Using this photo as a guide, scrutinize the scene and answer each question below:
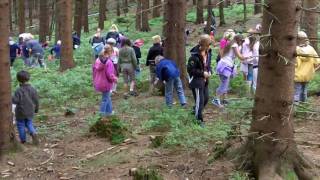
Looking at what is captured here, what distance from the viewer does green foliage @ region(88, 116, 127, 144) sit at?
9109 mm

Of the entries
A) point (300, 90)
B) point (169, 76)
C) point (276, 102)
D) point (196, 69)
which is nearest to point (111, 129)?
point (196, 69)

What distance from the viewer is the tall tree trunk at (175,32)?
1268cm

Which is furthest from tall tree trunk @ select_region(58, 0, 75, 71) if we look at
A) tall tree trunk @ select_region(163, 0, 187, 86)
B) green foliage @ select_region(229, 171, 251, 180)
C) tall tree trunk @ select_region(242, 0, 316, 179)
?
green foliage @ select_region(229, 171, 251, 180)

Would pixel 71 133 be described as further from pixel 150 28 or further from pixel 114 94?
pixel 150 28

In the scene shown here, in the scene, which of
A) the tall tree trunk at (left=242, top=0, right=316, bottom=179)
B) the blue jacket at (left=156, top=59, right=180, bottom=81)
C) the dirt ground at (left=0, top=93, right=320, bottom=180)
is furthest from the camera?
the blue jacket at (left=156, top=59, right=180, bottom=81)

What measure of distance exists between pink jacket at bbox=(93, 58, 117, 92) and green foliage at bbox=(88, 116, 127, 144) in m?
2.01

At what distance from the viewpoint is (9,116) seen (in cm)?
860

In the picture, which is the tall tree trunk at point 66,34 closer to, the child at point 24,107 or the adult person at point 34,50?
the adult person at point 34,50

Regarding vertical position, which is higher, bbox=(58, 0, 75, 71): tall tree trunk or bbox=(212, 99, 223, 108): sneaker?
bbox=(58, 0, 75, 71): tall tree trunk

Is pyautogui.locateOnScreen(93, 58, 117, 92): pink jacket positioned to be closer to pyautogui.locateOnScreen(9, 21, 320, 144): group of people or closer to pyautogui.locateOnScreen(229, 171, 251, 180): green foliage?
pyautogui.locateOnScreen(9, 21, 320, 144): group of people

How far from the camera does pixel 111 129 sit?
9.37m

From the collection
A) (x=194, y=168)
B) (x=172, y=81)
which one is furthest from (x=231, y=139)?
(x=172, y=81)

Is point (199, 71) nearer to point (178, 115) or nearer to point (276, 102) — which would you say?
point (178, 115)

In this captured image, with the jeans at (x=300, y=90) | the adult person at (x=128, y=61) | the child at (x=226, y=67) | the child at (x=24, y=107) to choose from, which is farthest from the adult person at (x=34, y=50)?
the jeans at (x=300, y=90)
